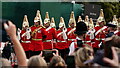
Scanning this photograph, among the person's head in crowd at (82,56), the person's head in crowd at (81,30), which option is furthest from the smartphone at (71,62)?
the person's head in crowd at (82,56)

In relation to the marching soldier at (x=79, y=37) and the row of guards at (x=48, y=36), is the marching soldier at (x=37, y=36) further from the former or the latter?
the marching soldier at (x=79, y=37)

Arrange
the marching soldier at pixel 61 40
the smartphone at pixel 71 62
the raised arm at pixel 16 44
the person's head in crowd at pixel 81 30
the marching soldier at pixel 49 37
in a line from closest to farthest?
the raised arm at pixel 16 44, the smartphone at pixel 71 62, the person's head in crowd at pixel 81 30, the marching soldier at pixel 49 37, the marching soldier at pixel 61 40

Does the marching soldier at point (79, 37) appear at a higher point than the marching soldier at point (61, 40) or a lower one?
higher

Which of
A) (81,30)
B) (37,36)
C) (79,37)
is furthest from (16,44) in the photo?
(37,36)

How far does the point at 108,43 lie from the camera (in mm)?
3752

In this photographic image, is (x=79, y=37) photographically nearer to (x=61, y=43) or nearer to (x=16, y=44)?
(x=16, y=44)

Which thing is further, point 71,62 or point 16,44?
point 71,62

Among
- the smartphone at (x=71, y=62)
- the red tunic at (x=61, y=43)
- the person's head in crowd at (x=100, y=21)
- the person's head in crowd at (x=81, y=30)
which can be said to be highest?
the person's head in crowd at (x=81, y=30)

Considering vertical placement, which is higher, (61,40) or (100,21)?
(100,21)

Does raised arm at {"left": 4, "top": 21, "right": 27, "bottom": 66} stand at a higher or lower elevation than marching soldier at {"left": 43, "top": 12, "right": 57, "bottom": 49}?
higher

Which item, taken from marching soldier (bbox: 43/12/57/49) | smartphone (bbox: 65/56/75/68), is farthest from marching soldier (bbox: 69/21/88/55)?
marching soldier (bbox: 43/12/57/49)

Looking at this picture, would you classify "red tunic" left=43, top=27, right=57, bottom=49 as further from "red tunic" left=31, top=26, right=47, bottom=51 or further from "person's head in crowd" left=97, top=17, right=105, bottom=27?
"person's head in crowd" left=97, top=17, right=105, bottom=27

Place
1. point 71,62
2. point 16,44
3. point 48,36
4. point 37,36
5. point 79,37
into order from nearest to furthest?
point 16,44 → point 71,62 → point 79,37 → point 37,36 → point 48,36

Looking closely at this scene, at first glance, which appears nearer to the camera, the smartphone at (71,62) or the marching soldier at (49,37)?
the smartphone at (71,62)
